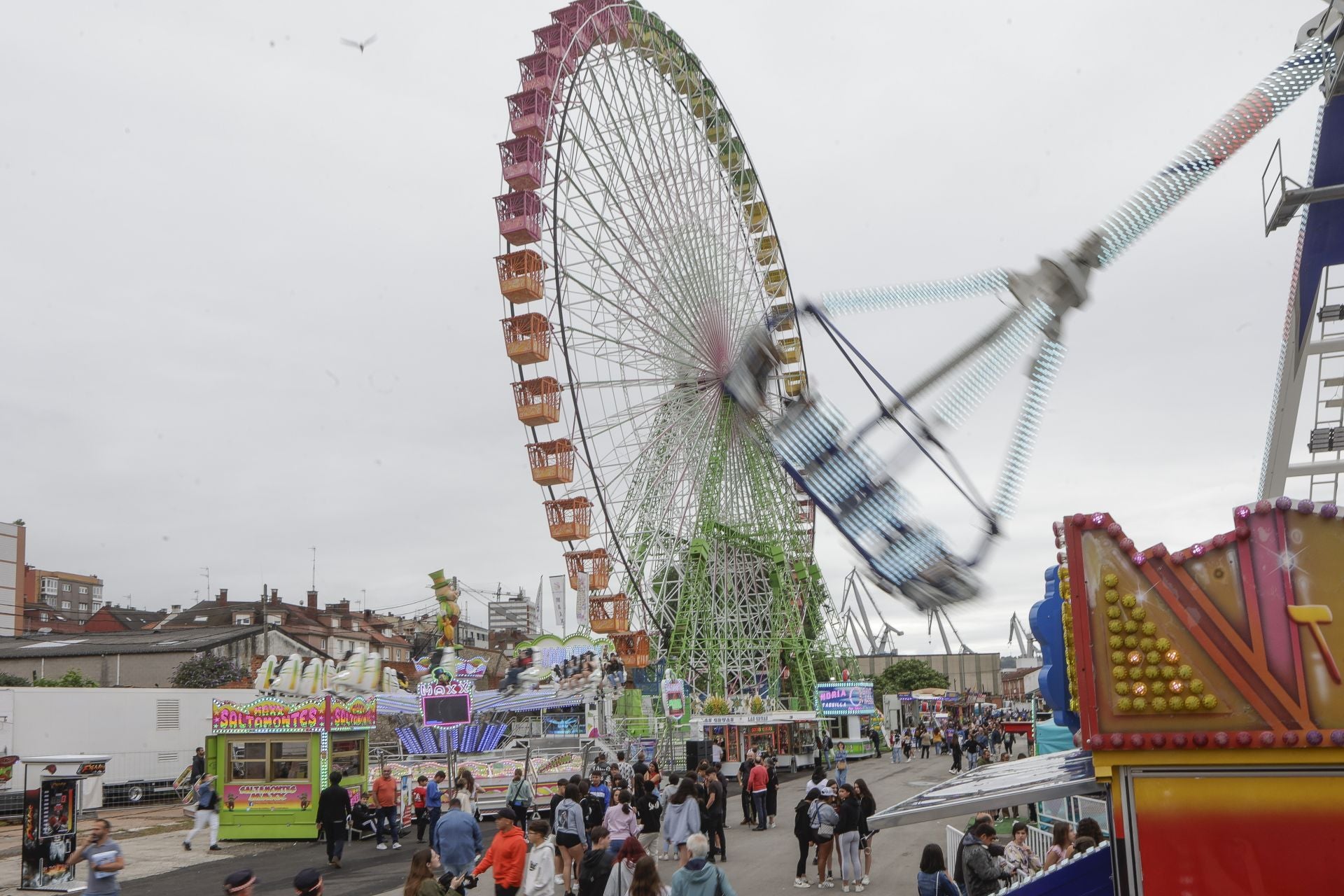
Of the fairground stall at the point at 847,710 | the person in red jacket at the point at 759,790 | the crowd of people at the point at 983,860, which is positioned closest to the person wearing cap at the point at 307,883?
the crowd of people at the point at 983,860

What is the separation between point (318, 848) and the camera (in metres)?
19.8

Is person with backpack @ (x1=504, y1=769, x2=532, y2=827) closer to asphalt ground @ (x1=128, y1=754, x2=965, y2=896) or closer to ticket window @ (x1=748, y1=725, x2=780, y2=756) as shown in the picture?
asphalt ground @ (x1=128, y1=754, x2=965, y2=896)

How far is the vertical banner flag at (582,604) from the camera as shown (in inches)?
1253

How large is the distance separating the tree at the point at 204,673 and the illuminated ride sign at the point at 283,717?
81.7 ft

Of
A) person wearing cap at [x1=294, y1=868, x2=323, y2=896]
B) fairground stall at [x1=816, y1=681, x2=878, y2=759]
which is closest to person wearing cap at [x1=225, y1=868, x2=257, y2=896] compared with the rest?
person wearing cap at [x1=294, y1=868, x2=323, y2=896]

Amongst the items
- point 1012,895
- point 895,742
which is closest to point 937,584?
point 1012,895

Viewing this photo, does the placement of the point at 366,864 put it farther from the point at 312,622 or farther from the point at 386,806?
the point at 312,622

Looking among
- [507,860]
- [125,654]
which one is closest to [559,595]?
[125,654]

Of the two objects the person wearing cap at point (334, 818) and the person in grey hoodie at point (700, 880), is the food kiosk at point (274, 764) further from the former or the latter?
the person in grey hoodie at point (700, 880)

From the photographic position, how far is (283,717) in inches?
813

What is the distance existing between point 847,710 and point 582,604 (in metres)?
13.2

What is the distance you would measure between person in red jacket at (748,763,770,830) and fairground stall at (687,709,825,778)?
10.1m

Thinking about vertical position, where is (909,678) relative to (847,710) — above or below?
below

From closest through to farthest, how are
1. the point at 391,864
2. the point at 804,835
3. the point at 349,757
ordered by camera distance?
the point at 804,835
the point at 391,864
the point at 349,757
